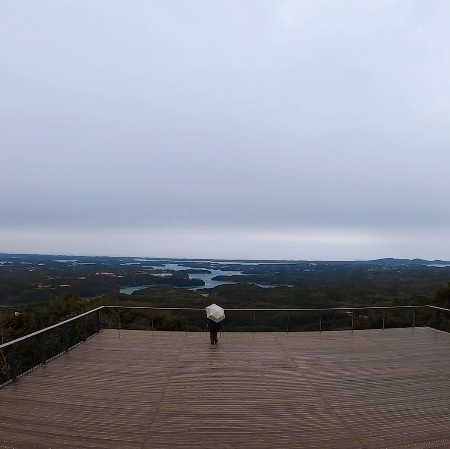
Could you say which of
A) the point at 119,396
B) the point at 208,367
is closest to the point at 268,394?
the point at 208,367

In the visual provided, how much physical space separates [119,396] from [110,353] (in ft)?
8.26

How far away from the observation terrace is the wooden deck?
17 millimetres

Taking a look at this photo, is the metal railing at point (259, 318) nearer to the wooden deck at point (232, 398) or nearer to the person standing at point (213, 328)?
the person standing at point (213, 328)

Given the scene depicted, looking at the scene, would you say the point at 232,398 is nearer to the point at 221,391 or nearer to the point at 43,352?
the point at 221,391

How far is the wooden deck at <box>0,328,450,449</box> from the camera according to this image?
13.4 feet

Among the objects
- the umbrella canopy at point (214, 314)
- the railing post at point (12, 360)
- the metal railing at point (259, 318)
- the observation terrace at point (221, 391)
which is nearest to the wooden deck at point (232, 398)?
the observation terrace at point (221, 391)

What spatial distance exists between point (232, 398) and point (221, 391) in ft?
1.03

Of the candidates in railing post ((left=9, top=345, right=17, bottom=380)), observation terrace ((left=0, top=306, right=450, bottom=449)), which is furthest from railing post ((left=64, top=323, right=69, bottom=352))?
railing post ((left=9, top=345, right=17, bottom=380))

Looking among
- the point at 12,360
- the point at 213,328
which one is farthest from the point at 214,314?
the point at 12,360

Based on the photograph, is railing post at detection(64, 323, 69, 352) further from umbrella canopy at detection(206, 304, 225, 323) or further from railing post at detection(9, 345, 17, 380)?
umbrella canopy at detection(206, 304, 225, 323)

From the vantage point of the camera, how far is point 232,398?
5.29 metres

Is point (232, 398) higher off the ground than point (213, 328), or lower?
lower

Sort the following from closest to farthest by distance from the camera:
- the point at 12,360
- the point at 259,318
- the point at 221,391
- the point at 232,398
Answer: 1. the point at 232,398
2. the point at 221,391
3. the point at 12,360
4. the point at 259,318

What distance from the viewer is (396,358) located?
299 inches
